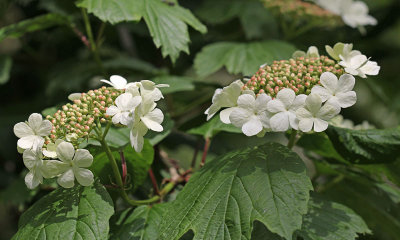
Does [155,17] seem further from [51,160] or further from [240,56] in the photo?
[51,160]

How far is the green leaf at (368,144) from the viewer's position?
130 cm

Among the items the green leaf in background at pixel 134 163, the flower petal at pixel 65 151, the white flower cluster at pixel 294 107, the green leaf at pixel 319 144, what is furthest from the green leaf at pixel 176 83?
the flower petal at pixel 65 151

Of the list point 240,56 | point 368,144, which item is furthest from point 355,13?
point 368,144

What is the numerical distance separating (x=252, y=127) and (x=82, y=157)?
40cm

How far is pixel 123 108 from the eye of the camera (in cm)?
106

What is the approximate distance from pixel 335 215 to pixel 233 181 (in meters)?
0.38

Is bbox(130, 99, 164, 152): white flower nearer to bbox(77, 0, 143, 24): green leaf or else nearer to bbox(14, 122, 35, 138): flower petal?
bbox(14, 122, 35, 138): flower petal

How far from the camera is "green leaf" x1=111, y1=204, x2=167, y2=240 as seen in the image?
1.23m

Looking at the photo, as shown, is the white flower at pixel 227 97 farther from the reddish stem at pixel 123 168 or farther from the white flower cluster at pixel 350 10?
the white flower cluster at pixel 350 10

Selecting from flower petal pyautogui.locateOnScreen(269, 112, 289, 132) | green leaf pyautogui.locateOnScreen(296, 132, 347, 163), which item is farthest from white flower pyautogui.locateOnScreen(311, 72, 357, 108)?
green leaf pyautogui.locateOnScreen(296, 132, 347, 163)

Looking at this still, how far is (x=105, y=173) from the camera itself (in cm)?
126

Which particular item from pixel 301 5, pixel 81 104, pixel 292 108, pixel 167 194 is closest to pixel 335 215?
pixel 292 108

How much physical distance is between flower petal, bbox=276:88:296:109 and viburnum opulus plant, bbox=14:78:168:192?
0.96ft

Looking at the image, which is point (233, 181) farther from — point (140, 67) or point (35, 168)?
point (140, 67)
